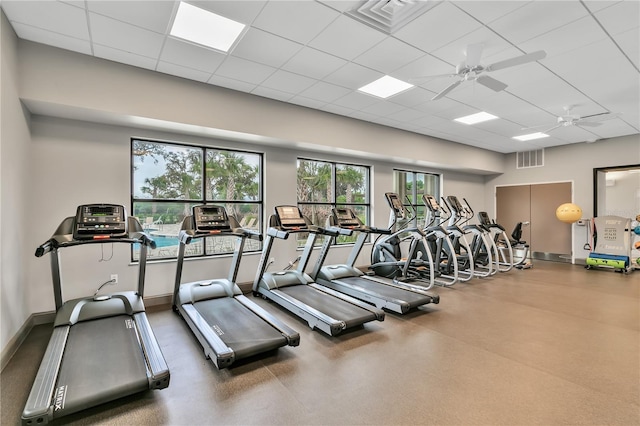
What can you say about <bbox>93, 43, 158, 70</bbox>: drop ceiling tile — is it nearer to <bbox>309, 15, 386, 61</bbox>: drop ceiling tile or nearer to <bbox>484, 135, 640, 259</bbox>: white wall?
<bbox>309, 15, 386, 61</bbox>: drop ceiling tile

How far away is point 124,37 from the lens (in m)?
3.36

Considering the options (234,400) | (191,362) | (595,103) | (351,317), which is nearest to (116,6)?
(191,362)

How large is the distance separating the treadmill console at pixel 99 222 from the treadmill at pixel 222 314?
704mm

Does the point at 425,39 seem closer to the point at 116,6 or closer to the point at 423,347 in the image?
the point at 116,6

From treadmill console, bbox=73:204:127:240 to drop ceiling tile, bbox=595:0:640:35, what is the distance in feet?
17.6

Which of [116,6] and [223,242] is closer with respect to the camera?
[116,6]

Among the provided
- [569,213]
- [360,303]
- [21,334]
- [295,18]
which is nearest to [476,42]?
[295,18]

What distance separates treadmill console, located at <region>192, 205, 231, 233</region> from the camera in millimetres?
4000

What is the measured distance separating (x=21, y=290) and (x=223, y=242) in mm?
2597

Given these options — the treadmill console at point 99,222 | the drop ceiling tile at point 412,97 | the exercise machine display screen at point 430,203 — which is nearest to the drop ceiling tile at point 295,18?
the drop ceiling tile at point 412,97

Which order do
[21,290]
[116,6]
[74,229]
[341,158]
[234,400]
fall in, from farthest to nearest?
[341,158] < [21,290] < [74,229] < [116,6] < [234,400]

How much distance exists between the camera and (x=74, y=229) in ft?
10.5

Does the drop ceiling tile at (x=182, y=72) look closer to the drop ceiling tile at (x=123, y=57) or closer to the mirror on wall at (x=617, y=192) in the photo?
the drop ceiling tile at (x=123, y=57)

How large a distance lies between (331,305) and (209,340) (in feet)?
5.54
